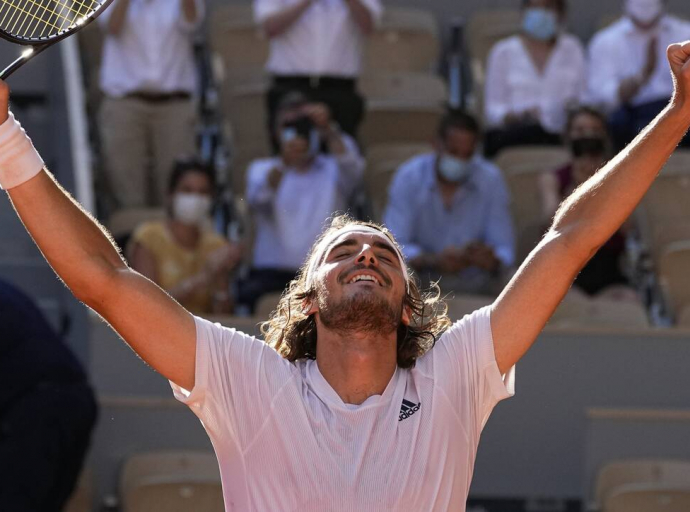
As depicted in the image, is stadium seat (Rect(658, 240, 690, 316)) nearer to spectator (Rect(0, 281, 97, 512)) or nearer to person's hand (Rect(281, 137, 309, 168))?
person's hand (Rect(281, 137, 309, 168))

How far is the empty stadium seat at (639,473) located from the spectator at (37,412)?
2.04 meters

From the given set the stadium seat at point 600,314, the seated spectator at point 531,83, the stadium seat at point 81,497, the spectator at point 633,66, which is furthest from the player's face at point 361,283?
the spectator at point 633,66

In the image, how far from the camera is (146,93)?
26.5 ft

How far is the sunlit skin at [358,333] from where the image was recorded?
10.7 ft

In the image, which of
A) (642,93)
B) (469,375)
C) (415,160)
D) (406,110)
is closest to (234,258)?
(415,160)

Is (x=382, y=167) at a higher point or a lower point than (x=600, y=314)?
higher

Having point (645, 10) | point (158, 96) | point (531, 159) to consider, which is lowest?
point (531, 159)

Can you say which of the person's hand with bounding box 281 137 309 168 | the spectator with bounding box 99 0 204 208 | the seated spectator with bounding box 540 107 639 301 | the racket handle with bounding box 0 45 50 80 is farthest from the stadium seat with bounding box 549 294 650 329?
the racket handle with bounding box 0 45 50 80

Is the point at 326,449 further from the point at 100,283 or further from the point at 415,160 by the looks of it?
the point at 415,160

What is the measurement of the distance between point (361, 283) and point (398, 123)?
533cm

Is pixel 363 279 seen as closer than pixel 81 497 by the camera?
Yes

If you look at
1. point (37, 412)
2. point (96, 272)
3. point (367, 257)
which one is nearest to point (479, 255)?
point (37, 412)

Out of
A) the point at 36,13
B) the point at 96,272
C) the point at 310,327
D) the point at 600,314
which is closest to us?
the point at 96,272

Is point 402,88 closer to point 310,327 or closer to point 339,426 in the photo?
point 310,327
